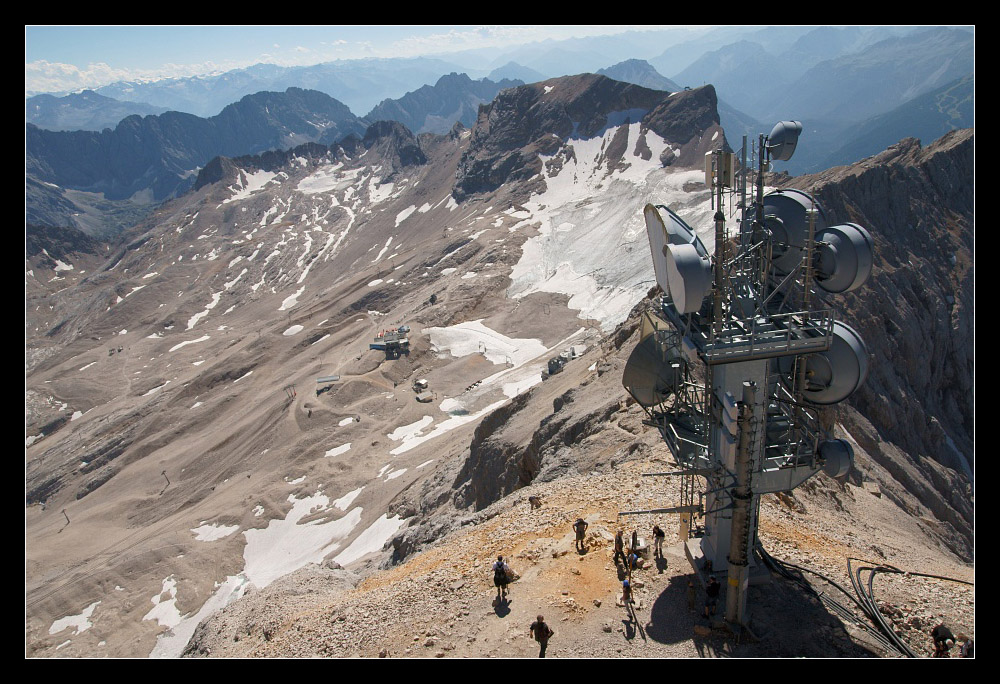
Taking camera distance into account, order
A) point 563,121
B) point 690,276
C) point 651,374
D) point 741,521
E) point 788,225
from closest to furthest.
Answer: point 690,276, point 741,521, point 788,225, point 651,374, point 563,121

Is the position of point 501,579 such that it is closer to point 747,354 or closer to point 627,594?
point 627,594

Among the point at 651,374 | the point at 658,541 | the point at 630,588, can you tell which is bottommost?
the point at 630,588

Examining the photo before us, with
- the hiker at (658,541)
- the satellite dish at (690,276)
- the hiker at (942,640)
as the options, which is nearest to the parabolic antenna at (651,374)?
the satellite dish at (690,276)

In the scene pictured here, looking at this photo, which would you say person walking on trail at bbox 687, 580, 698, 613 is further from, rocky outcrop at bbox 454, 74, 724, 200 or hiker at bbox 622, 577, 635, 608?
rocky outcrop at bbox 454, 74, 724, 200

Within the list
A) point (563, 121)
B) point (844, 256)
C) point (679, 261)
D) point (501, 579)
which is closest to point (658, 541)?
point (501, 579)

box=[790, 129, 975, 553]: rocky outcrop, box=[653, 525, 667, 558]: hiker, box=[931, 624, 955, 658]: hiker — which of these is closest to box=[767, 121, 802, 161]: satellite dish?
box=[653, 525, 667, 558]: hiker
